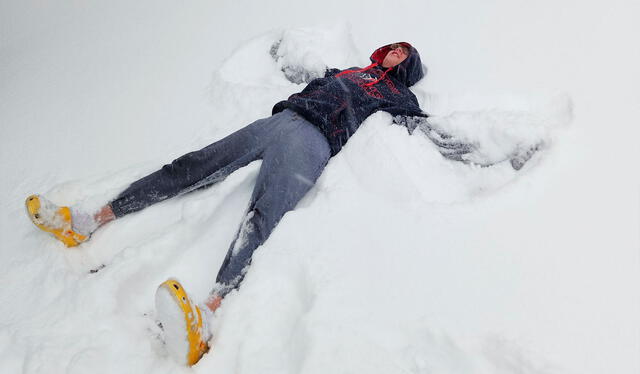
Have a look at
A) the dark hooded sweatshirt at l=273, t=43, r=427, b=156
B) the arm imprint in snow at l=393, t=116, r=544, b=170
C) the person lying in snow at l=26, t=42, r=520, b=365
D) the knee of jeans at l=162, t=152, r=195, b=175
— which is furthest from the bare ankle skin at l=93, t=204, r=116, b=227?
the arm imprint in snow at l=393, t=116, r=544, b=170

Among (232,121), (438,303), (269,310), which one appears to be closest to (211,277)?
(269,310)

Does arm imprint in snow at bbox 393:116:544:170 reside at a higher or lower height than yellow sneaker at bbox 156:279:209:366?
lower

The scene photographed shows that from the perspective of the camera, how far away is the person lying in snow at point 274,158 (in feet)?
5.30

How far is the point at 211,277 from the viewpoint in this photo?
1.69 meters

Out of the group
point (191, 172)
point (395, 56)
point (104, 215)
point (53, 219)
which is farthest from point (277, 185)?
point (395, 56)

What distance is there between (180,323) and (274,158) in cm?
84

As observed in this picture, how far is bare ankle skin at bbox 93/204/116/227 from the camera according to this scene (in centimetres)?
182

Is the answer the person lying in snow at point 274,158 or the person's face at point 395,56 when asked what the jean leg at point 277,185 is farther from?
the person's face at point 395,56

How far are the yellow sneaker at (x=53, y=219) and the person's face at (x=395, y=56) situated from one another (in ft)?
5.83

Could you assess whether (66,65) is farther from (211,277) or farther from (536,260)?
(536,260)

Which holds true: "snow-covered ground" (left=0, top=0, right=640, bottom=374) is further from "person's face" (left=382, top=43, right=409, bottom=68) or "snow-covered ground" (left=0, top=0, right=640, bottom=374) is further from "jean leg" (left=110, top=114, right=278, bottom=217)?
"person's face" (left=382, top=43, right=409, bottom=68)

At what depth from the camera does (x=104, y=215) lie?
1.84 m

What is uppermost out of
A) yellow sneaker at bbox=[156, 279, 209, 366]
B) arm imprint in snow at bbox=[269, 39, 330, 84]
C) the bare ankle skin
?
arm imprint in snow at bbox=[269, 39, 330, 84]

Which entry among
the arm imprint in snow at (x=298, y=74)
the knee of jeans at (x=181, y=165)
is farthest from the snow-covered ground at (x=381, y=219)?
the knee of jeans at (x=181, y=165)
